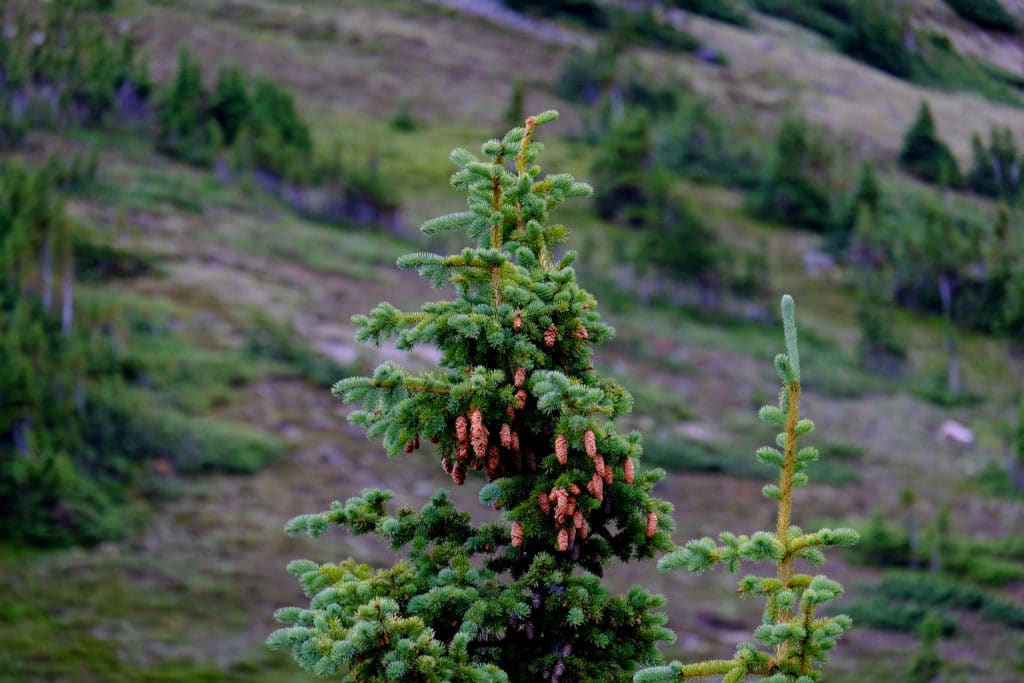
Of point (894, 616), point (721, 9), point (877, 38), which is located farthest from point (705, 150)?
point (894, 616)

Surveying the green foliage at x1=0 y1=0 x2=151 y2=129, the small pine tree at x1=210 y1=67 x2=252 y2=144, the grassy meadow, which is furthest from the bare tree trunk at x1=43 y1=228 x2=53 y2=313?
the small pine tree at x1=210 y1=67 x2=252 y2=144

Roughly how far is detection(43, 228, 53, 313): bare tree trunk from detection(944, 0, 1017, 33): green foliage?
32.3 m

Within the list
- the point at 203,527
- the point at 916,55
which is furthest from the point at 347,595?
the point at 203,527

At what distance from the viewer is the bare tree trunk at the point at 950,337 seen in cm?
4456

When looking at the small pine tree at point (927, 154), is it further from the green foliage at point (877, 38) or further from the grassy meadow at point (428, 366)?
the green foliage at point (877, 38)

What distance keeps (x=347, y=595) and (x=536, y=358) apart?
1.97m

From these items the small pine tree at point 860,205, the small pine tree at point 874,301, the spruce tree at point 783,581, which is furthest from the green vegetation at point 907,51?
the small pine tree at point 860,205

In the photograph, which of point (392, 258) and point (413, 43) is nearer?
point (392, 258)

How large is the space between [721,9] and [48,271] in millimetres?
48915

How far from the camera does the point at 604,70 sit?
80.4 m

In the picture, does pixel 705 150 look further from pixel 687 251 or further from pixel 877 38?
pixel 877 38

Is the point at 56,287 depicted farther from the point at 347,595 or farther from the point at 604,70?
the point at 604,70

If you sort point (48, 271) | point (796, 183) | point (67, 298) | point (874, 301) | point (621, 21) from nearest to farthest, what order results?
point (67, 298) → point (48, 271) → point (874, 301) → point (796, 183) → point (621, 21)

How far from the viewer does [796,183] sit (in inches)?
2474
